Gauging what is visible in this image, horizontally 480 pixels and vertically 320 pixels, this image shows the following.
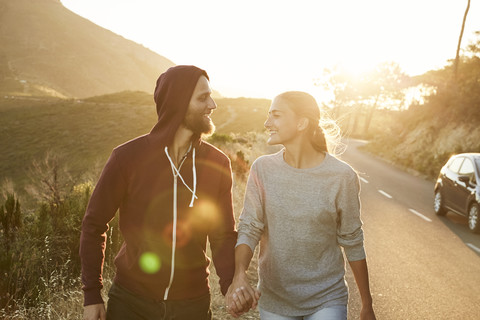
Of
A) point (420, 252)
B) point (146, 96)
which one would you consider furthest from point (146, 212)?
point (146, 96)

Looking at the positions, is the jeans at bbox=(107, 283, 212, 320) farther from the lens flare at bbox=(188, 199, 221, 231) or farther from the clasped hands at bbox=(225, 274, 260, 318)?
the lens flare at bbox=(188, 199, 221, 231)

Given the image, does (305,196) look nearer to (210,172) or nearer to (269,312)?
(210,172)

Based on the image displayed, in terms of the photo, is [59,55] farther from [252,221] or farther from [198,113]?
[252,221]

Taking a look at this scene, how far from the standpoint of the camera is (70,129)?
5672 cm

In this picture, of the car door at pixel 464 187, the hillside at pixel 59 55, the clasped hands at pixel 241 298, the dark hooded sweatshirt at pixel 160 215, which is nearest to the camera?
the clasped hands at pixel 241 298

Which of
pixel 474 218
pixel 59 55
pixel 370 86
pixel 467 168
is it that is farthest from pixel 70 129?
pixel 59 55

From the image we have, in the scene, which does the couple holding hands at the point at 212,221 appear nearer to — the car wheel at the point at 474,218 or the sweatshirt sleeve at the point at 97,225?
the sweatshirt sleeve at the point at 97,225

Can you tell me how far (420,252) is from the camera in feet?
25.5

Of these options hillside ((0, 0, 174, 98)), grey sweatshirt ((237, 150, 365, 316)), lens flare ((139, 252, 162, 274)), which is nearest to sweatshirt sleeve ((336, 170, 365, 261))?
grey sweatshirt ((237, 150, 365, 316))

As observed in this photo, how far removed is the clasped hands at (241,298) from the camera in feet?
7.03

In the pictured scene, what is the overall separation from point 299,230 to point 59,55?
16328 cm

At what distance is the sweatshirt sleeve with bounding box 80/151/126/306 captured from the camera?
7.37ft

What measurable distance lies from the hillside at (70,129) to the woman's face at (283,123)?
31333 mm

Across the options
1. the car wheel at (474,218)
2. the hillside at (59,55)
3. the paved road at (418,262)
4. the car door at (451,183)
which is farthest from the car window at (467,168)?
the hillside at (59,55)
